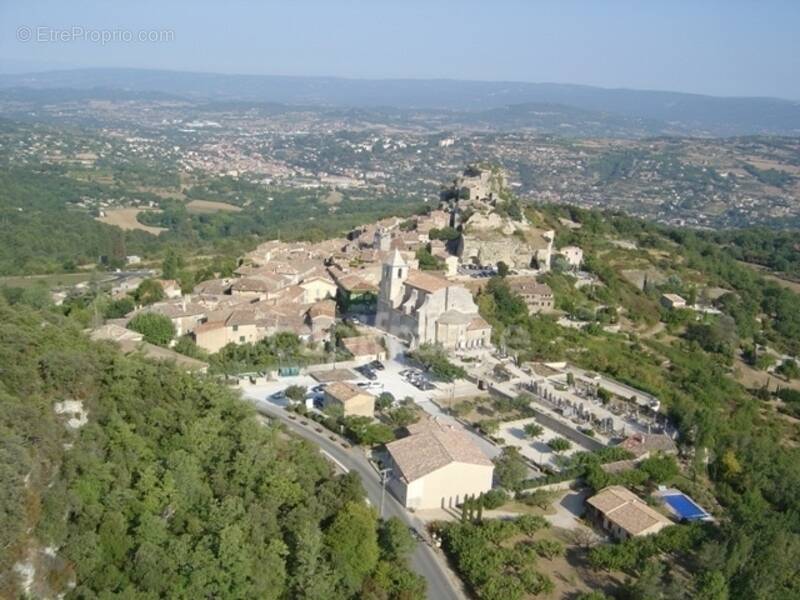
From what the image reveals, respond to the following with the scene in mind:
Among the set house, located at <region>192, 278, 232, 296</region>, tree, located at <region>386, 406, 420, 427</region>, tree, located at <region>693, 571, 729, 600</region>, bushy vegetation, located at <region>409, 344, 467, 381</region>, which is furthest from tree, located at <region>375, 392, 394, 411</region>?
house, located at <region>192, 278, 232, 296</region>

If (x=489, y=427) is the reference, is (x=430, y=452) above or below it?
above

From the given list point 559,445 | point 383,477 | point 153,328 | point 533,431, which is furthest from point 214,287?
point 559,445

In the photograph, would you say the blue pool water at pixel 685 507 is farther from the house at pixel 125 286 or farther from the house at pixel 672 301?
the house at pixel 125 286

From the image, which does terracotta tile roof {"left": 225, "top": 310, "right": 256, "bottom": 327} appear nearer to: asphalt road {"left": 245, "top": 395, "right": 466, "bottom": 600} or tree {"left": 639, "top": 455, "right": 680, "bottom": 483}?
asphalt road {"left": 245, "top": 395, "right": 466, "bottom": 600}

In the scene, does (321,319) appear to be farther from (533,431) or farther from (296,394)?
(533,431)

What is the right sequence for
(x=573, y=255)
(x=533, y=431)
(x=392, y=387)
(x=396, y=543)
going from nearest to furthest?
1. (x=396, y=543)
2. (x=533, y=431)
3. (x=392, y=387)
4. (x=573, y=255)

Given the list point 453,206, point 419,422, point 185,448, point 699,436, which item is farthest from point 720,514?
point 453,206

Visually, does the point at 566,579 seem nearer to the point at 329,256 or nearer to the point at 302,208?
the point at 329,256
